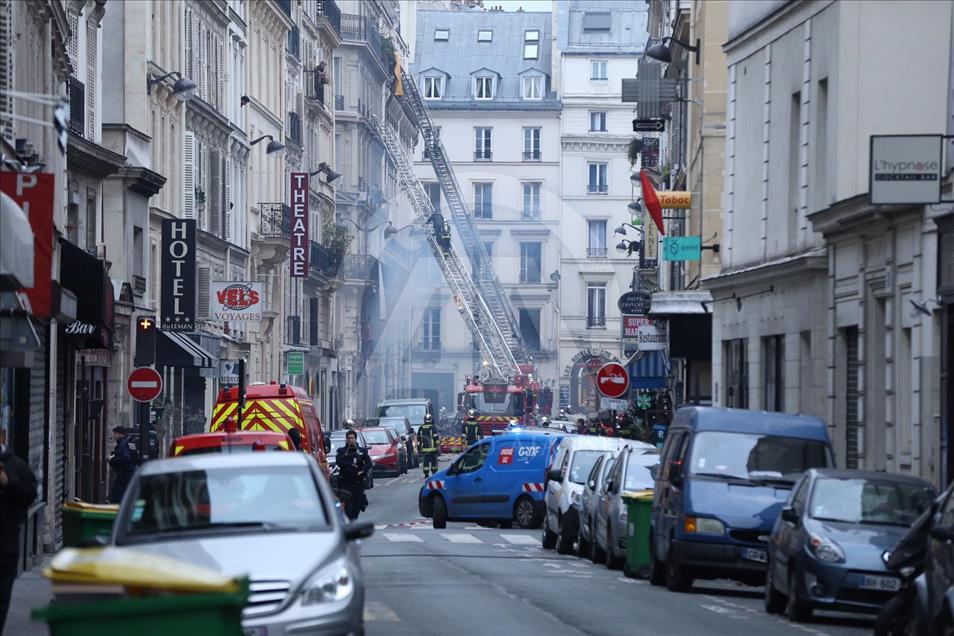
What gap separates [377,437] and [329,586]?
4891 cm

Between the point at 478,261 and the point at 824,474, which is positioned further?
the point at 478,261

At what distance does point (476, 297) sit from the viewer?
9362cm

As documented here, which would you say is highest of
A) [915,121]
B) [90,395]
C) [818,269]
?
[915,121]

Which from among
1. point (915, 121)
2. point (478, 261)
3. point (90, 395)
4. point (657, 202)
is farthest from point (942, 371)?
point (478, 261)

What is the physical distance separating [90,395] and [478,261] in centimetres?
6566

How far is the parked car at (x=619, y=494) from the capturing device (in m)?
25.9

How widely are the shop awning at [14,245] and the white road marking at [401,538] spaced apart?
14.2 m

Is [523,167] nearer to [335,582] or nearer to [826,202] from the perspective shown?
[826,202]

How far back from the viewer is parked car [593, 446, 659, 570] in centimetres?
2591

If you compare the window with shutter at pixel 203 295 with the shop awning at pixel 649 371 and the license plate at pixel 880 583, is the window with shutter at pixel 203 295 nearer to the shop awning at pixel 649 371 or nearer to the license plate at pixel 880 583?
the shop awning at pixel 649 371

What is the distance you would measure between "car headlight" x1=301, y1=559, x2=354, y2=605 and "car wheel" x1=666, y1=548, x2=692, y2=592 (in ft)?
33.3

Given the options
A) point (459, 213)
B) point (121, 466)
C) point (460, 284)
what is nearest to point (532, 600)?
point (121, 466)

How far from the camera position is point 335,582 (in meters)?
12.2

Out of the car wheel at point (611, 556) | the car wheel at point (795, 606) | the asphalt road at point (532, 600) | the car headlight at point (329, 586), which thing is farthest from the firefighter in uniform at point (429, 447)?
the car headlight at point (329, 586)
